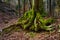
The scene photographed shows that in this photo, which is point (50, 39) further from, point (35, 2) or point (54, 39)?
point (35, 2)

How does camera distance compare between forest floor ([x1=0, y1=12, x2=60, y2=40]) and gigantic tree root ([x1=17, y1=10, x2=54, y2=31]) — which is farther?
gigantic tree root ([x1=17, y1=10, x2=54, y2=31])

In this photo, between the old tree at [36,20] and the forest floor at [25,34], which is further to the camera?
the old tree at [36,20]

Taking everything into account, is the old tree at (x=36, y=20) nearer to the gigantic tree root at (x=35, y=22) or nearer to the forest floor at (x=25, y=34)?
the gigantic tree root at (x=35, y=22)

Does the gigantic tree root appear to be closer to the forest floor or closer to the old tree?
the old tree

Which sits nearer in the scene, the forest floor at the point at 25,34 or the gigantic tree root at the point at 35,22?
the forest floor at the point at 25,34

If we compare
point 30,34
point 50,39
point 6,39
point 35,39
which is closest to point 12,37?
point 6,39

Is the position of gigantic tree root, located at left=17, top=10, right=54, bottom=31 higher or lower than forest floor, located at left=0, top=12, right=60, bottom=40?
higher

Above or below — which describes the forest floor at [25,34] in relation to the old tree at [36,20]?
below

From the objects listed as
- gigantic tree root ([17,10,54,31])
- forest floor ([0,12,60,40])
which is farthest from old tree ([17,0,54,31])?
forest floor ([0,12,60,40])

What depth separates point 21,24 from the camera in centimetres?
798

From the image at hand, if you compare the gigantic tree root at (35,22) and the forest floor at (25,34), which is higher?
the gigantic tree root at (35,22)

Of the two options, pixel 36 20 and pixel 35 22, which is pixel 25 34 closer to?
pixel 35 22

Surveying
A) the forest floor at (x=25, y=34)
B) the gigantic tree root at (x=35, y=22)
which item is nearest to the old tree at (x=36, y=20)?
the gigantic tree root at (x=35, y=22)

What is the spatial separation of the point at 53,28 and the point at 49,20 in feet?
2.42
